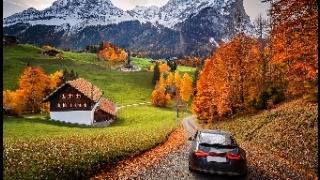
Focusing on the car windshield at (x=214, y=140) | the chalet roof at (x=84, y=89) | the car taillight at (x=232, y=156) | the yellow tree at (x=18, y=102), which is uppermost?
the car windshield at (x=214, y=140)

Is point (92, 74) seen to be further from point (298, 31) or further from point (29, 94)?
point (298, 31)

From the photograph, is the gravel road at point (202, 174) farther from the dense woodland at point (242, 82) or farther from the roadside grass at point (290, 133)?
the dense woodland at point (242, 82)

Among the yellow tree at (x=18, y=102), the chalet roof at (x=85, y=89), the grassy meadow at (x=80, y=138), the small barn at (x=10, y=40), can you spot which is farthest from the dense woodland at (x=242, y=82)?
the small barn at (x=10, y=40)

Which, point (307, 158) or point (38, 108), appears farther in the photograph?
point (38, 108)

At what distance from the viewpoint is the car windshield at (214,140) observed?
51.5 ft

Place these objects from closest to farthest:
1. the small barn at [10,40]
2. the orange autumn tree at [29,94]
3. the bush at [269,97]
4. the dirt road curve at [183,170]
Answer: the dirt road curve at [183,170], the bush at [269,97], the orange autumn tree at [29,94], the small barn at [10,40]

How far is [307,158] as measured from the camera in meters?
20.3

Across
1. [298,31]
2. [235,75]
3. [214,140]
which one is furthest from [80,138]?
[235,75]

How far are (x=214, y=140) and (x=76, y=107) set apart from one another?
197ft

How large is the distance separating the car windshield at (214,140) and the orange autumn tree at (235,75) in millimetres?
28912

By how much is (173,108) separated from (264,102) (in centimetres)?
6259

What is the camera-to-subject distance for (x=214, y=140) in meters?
16.1

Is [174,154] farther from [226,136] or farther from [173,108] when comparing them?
[173,108]

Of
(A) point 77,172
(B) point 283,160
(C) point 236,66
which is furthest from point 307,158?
(C) point 236,66
